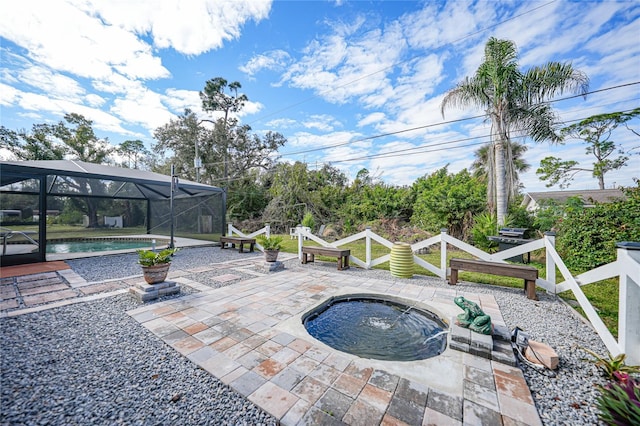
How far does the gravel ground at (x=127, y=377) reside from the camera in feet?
5.39

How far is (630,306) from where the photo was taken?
214cm

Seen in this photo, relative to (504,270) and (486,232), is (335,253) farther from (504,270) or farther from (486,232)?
Answer: (486,232)

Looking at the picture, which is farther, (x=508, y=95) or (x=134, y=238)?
(x=134, y=238)

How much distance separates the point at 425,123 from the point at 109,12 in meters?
9.61

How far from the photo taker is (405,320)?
3.42 meters

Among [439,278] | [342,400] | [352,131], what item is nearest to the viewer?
[342,400]

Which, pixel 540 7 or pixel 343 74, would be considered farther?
pixel 343 74

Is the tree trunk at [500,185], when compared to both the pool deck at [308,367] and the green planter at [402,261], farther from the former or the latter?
the pool deck at [308,367]

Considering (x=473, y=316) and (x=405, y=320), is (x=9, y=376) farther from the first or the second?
(x=473, y=316)

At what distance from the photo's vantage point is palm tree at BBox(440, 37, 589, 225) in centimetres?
774

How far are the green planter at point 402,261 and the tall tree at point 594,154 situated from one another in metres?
14.4

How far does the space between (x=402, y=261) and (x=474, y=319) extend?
273 cm

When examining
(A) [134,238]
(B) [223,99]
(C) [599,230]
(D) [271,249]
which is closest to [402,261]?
(D) [271,249]

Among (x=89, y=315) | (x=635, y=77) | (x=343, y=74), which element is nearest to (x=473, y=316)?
(x=89, y=315)
